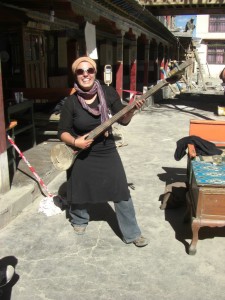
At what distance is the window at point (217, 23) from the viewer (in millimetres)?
37750

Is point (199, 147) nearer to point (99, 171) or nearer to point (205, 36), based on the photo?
point (99, 171)

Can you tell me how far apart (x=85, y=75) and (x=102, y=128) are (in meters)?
0.50

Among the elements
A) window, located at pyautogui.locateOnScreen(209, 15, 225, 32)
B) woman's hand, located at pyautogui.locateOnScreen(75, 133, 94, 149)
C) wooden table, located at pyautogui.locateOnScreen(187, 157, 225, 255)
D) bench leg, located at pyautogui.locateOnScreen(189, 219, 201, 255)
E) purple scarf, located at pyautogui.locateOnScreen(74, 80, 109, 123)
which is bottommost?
bench leg, located at pyautogui.locateOnScreen(189, 219, 201, 255)

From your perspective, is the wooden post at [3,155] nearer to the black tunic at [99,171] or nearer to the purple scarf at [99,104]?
the black tunic at [99,171]

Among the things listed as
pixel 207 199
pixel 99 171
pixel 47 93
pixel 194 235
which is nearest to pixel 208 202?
pixel 207 199

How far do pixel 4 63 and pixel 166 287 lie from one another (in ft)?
25.7

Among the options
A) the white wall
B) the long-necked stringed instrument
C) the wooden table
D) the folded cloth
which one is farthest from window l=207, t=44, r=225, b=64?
the long-necked stringed instrument

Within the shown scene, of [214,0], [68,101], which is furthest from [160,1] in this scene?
[68,101]

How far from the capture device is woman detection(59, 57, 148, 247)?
323 cm

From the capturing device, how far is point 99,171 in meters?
3.47

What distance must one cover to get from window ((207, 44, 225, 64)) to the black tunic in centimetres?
3784

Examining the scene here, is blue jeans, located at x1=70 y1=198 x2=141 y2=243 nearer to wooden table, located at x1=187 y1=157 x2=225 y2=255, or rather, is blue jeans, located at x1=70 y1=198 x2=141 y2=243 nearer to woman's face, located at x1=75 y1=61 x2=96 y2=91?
wooden table, located at x1=187 y1=157 x2=225 y2=255

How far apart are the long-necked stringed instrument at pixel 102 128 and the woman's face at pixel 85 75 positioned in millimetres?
373

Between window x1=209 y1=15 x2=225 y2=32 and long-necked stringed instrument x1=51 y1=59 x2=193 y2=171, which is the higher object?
window x1=209 y1=15 x2=225 y2=32
